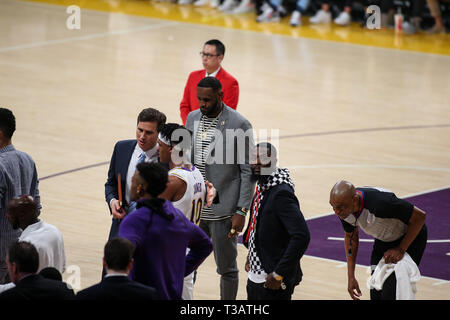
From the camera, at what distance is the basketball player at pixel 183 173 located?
6.06 m

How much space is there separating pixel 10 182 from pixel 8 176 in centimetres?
5

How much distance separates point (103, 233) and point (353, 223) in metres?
3.52

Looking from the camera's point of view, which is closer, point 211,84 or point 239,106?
point 211,84

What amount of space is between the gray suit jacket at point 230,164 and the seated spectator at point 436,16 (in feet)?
47.4

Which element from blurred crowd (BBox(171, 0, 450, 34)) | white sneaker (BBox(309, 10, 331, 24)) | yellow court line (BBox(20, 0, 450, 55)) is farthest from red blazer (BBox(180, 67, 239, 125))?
white sneaker (BBox(309, 10, 331, 24))

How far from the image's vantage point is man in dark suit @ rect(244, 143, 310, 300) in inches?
233

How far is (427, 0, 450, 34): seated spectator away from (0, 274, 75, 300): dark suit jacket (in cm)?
1713

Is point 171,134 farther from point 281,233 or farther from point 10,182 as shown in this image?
point 10,182

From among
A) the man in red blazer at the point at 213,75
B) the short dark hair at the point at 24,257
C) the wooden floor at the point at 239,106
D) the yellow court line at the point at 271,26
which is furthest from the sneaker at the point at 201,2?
the short dark hair at the point at 24,257

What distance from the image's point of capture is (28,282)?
15.5ft

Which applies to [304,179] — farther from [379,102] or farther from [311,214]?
[379,102]

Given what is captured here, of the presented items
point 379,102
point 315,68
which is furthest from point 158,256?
point 315,68

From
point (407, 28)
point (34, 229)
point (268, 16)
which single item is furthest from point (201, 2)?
point (34, 229)
